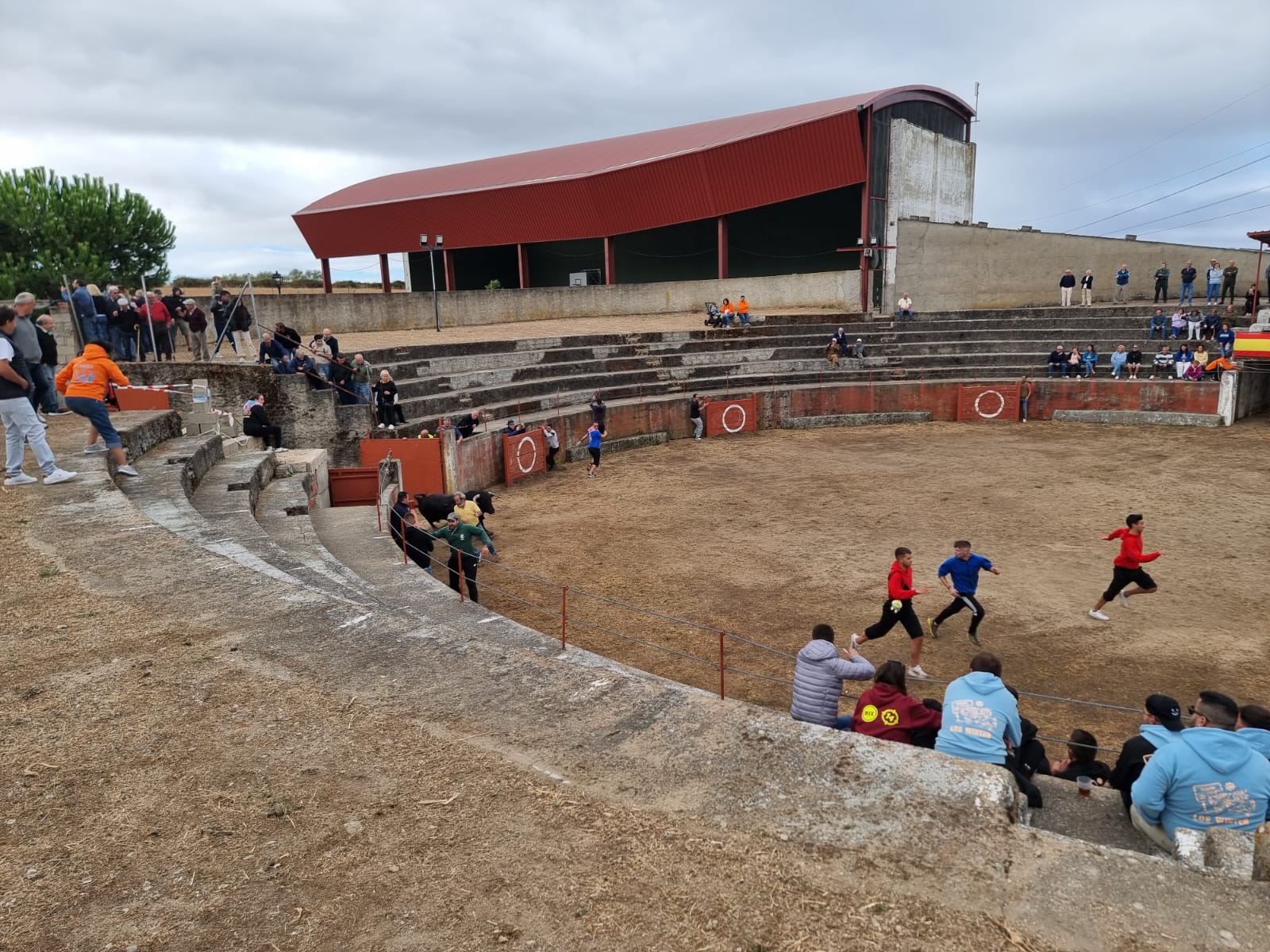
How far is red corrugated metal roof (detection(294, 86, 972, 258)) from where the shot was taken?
35.1 meters

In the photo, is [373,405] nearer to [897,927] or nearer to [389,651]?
[389,651]

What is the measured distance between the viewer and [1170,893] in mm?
3406

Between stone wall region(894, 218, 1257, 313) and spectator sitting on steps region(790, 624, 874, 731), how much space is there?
1261 inches

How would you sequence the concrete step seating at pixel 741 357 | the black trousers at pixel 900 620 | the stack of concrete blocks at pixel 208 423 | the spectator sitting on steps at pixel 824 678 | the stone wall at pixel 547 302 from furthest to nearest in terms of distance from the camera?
1. the stone wall at pixel 547 302
2. the concrete step seating at pixel 741 357
3. the stack of concrete blocks at pixel 208 423
4. the black trousers at pixel 900 620
5. the spectator sitting on steps at pixel 824 678

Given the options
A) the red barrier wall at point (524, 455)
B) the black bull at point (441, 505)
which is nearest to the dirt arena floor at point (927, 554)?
the red barrier wall at point (524, 455)

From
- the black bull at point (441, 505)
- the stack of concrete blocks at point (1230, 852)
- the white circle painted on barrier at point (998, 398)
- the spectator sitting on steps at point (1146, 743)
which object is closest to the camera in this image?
the stack of concrete blocks at point (1230, 852)

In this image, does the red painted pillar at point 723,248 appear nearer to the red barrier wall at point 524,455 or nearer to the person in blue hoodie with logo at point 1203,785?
the red barrier wall at point 524,455

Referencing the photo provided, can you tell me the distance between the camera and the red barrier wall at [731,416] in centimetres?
2545

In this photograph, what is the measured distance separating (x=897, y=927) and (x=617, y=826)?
4.07 ft

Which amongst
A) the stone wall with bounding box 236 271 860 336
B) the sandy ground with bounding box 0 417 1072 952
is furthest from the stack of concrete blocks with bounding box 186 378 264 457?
the stone wall with bounding box 236 271 860 336

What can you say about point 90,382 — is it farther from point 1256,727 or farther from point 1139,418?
point 1139,418

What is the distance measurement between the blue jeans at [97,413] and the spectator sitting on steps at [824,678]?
27.7ft

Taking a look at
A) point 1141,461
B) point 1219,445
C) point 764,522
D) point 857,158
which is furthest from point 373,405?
point 857,158

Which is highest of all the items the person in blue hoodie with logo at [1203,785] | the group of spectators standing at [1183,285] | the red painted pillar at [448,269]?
the red painted pillar at [448,269]
